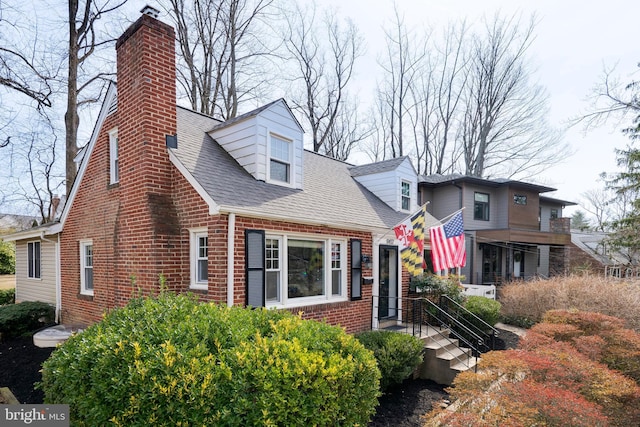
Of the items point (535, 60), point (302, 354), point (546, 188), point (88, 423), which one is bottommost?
point (88, 423)

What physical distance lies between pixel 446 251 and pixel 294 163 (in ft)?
14.0

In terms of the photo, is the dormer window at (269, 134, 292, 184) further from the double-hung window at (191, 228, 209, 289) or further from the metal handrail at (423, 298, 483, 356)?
the metal handrail at (423, 298, 483, 356)

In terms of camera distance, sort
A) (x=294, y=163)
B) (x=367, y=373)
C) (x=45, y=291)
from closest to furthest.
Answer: (x=367, y=373), (x=294, y=163), (x=45, y=291)

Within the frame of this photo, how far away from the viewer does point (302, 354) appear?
307 centimetres

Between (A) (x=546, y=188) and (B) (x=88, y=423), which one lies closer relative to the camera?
(B) (x=88, y=423)

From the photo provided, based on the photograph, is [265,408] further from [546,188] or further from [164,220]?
[546,188]

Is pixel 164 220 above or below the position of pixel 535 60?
below

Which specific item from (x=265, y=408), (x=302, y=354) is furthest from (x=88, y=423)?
(x=302, y=354)

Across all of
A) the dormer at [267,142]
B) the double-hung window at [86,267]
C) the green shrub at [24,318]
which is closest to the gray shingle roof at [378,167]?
the dormer at [267,142]

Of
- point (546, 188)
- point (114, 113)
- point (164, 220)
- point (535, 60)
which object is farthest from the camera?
point (535, 60)

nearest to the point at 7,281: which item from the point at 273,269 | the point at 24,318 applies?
the point at 24,318

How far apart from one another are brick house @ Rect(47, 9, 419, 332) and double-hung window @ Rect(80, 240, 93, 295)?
3 cm

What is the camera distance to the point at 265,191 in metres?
7.34

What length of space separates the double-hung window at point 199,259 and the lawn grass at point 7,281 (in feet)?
56.9
